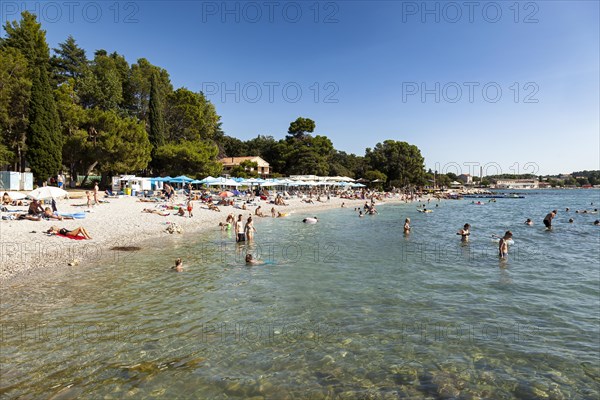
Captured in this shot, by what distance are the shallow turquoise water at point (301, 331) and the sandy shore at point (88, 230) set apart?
3.65ft

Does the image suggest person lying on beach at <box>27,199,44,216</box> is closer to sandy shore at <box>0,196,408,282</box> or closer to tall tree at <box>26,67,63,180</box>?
sandy shore at <box>0,196,408,282</box>

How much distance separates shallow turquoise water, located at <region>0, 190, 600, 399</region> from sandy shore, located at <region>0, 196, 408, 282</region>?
1113 millimetres

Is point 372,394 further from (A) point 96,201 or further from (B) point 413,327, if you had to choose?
(A) point 96,201

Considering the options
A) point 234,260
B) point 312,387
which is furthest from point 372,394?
point 234,260

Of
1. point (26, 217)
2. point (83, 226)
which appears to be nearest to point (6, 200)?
point (26, 217)

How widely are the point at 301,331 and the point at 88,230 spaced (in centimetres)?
1346

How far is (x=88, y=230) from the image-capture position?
16.6m

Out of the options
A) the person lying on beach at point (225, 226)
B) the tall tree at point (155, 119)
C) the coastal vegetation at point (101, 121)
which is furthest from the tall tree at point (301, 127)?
the person lying on beach at point (225, 226)

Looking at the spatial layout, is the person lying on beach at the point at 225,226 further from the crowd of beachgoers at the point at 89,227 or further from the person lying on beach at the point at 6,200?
the person lying on beach at the point at 6,200

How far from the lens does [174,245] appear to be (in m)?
16.1

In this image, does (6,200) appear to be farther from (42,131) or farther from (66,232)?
(42,131)

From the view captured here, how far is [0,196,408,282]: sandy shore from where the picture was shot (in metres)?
11.3

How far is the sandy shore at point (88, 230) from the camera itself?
11289 mm

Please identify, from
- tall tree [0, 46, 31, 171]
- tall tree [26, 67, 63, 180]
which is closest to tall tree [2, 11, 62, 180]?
tall tree [26, 67, 63, 180]
